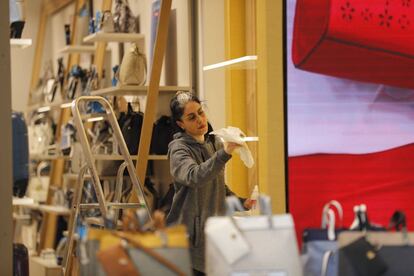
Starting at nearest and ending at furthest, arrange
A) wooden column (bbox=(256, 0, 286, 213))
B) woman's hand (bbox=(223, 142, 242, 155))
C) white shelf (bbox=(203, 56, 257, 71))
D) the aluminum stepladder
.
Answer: woman's hand (bbox=(223, 142, 242, 155)), wooden column (bbox=(256, 0, 286, 213)), the aluminum stepladder, white shelf (bbox=(203, 56, 257, 71))

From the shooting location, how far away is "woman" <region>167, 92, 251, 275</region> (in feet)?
15.3

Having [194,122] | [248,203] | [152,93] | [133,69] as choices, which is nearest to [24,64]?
[133,69]

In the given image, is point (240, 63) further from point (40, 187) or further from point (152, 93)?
point (40, 187)

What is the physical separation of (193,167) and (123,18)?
142 inches

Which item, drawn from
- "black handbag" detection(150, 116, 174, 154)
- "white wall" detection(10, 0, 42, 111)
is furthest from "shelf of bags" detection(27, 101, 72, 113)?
"black handbag" detection(150, 116, 174, 154)

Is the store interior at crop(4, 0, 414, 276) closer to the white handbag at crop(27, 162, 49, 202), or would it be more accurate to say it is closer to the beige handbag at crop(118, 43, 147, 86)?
the beige handbag at crop(118, 43, 147, 86)

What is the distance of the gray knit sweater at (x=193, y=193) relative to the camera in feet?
15.5

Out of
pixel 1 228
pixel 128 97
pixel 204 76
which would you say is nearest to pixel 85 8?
pixel 128 97

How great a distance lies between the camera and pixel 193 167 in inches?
185

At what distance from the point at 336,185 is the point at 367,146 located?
0.27 meters

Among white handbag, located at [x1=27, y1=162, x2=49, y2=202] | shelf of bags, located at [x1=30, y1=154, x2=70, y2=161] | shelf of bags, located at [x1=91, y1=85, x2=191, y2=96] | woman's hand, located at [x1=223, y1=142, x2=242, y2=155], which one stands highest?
shelf of bags, located at [x1=91, y1=85, x2=191, y2=96]

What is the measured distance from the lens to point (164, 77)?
25.5 ft

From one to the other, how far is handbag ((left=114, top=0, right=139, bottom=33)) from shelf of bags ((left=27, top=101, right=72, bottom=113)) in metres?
1.61

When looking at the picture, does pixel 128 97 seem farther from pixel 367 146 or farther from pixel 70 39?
pixel 367 146
